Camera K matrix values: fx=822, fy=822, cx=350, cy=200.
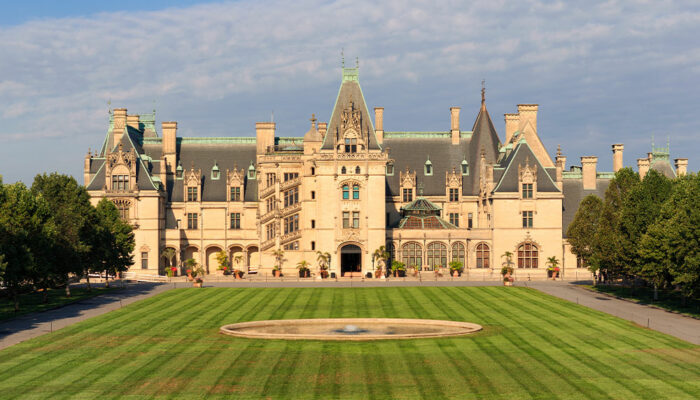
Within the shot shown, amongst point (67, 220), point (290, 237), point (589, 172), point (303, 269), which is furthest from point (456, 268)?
point (67, 220)

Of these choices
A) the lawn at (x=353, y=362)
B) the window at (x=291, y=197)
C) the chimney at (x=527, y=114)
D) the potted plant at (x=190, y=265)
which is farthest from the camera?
the chimney at (x=527, y=114)

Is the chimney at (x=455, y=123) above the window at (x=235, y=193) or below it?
above

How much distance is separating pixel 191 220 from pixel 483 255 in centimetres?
4003

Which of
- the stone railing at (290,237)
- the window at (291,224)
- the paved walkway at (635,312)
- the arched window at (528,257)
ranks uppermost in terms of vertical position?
the window at (291,224)

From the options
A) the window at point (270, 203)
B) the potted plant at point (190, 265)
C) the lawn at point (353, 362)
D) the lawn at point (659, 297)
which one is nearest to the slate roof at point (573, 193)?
the lawn at point (659, 297)

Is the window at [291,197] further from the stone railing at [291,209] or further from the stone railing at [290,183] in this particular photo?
the stone railing at [291,209]

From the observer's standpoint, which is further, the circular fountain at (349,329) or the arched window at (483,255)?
the arched window at (483,255)

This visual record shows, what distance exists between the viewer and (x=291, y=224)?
105 metres

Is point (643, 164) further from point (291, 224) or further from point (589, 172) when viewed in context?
point (291, 224)

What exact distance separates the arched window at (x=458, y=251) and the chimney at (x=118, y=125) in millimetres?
47596

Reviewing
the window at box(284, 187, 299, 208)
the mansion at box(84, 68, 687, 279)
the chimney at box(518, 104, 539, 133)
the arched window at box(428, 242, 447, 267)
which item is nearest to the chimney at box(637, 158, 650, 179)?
the mansion at box(84, 68, 687, 279)

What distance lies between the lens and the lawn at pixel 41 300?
63.2 m

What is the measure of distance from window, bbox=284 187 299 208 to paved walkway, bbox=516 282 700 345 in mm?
33732

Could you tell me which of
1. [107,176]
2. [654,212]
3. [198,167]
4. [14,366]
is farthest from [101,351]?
[198,167]
